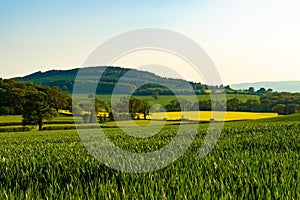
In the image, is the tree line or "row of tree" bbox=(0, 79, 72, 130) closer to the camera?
the tree line

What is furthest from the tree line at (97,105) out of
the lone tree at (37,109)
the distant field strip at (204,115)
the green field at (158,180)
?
the green field at (158,180)

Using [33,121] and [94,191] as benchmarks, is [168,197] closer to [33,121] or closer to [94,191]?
[94,191]

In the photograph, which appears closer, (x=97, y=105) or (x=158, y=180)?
(x=158, y=180)

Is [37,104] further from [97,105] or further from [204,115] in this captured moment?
[204,115]

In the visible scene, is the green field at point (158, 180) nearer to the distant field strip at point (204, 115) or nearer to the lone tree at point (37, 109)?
the distant field strip at point (204, 115)

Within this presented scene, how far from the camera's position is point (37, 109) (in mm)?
Result: 74438

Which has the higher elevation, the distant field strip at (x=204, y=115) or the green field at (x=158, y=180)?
the green field at (x=158, y=180)

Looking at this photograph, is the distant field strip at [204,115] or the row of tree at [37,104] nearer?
the distant field strip at [204,115]

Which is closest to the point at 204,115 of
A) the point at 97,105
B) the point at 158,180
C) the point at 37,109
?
the point at 97,105

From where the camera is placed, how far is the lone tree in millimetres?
72812

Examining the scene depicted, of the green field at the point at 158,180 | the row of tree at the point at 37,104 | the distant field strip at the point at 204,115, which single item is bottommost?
the distant field strip at the point at 204,115

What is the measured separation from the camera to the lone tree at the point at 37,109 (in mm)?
72812

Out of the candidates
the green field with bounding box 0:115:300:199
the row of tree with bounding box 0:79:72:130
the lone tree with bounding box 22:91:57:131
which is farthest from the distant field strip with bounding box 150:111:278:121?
the green field with bounding box 0:115:300:199

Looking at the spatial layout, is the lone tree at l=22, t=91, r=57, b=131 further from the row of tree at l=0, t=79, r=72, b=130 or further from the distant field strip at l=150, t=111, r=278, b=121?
the distant field strip at l=150, t=111, r=278, b=121
